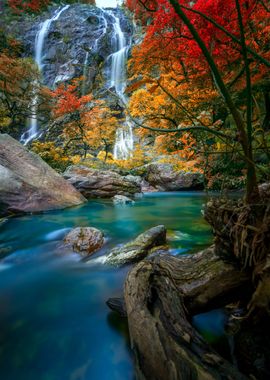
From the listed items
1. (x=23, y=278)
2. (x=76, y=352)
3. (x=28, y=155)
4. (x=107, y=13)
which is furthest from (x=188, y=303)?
(x=107, y=13)

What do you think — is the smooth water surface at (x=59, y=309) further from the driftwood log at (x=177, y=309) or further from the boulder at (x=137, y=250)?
the driftwood log at (x=177, y=309)

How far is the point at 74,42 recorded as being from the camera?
27.9m

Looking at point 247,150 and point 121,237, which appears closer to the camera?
point 247,150

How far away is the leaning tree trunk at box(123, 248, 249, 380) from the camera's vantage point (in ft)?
3.94

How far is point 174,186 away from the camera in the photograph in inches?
564

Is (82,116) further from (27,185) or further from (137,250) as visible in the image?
(137,250)

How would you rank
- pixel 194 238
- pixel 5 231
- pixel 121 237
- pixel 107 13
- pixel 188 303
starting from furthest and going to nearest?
pixel 107 13 < pixel 5 231 < pixel 121 237 < pixel 194 238 < pixel 188 303

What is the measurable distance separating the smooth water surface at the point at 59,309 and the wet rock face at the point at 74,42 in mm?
A: 25099

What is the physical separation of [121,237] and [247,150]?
3.85 metres

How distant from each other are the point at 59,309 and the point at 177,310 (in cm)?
152

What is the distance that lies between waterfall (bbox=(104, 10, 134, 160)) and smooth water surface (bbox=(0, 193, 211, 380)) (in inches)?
580

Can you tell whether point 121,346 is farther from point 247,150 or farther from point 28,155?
point 28,155

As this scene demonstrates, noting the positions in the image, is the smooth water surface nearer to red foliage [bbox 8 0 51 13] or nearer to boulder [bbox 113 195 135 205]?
boulder [bbox 113 195 135 205]

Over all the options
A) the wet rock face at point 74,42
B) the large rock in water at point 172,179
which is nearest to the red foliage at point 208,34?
the large rock in water at point 172,179
